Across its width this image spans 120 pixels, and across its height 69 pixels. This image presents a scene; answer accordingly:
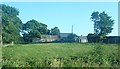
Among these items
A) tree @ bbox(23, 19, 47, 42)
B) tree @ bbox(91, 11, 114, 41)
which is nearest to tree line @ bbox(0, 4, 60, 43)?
tree @ bbox(23, 19, 47, 42)

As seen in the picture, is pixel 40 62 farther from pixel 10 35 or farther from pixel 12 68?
pixel 10 35

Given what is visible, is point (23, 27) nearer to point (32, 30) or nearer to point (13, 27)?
point (32, 30)

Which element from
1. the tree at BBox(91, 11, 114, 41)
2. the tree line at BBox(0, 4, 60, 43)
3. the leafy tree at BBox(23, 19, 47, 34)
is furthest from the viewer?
the leafy tree at BBox(23, 19, 47, 34)

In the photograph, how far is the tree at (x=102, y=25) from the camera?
159ft

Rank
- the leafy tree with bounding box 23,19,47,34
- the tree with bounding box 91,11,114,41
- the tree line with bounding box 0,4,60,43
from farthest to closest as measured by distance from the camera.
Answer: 1. the leafy tree with bounding box 23,19,47,34
2. the tree with bounding box 91,11,114,41
3. the tree line with bounding box 0,4,60,43

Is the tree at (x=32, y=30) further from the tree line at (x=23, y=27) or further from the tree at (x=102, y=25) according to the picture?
the tree at (x=102, y=25)

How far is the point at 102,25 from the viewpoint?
5325cm

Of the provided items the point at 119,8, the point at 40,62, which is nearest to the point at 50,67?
the point at 40,62

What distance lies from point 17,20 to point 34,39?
46.0ft

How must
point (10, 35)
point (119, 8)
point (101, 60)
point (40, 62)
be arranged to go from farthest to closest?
1. point (10, 35)
2. point (119, 8)
3. point (101, 60)
4. point (40, 62)

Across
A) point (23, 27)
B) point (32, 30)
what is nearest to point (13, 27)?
point (23, 27)

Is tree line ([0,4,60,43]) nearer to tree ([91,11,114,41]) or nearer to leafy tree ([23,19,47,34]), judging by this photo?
leafy tree ([23,19,47,34])

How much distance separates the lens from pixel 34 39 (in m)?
52.6

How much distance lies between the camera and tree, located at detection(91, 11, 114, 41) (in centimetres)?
4838
